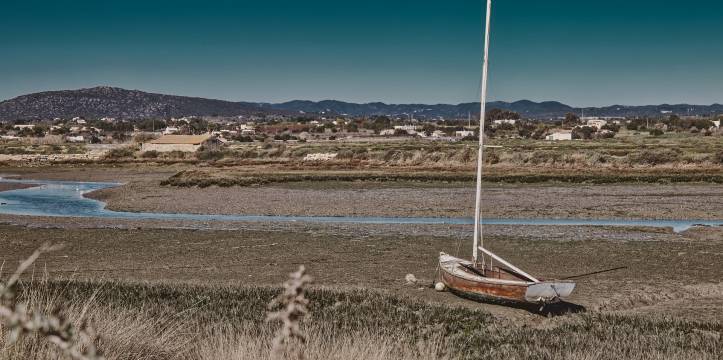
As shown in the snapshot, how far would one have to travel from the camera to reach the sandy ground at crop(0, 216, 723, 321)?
58.6 feet

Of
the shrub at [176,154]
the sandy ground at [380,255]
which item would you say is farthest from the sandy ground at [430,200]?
the shrub at [176,154]

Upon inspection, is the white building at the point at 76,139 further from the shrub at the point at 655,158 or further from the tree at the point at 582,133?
the shrub at the point at 655,158

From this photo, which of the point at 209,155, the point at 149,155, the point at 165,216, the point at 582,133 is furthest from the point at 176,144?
the point at 582,133

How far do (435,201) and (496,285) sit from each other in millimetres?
25424

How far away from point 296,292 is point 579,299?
48.2 feet

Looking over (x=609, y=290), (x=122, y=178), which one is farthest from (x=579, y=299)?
(x=122, y=178)

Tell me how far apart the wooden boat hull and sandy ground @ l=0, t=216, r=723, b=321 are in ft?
1.01

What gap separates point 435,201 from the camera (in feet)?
134

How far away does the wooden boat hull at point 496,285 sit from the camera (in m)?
14.6

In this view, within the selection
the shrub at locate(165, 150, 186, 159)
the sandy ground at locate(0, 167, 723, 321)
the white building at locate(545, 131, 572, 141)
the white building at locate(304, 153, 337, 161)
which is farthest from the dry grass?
the white building at locate(545, 131, 572, 141)

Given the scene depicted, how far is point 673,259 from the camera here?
22.5m

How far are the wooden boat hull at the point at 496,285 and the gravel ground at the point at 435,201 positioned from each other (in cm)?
1833

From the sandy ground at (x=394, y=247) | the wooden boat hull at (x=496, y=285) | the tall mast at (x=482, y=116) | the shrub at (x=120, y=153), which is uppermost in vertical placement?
the tall mast at (x=482, y=116)

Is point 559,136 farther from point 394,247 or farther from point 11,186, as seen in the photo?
→ point 394,247
